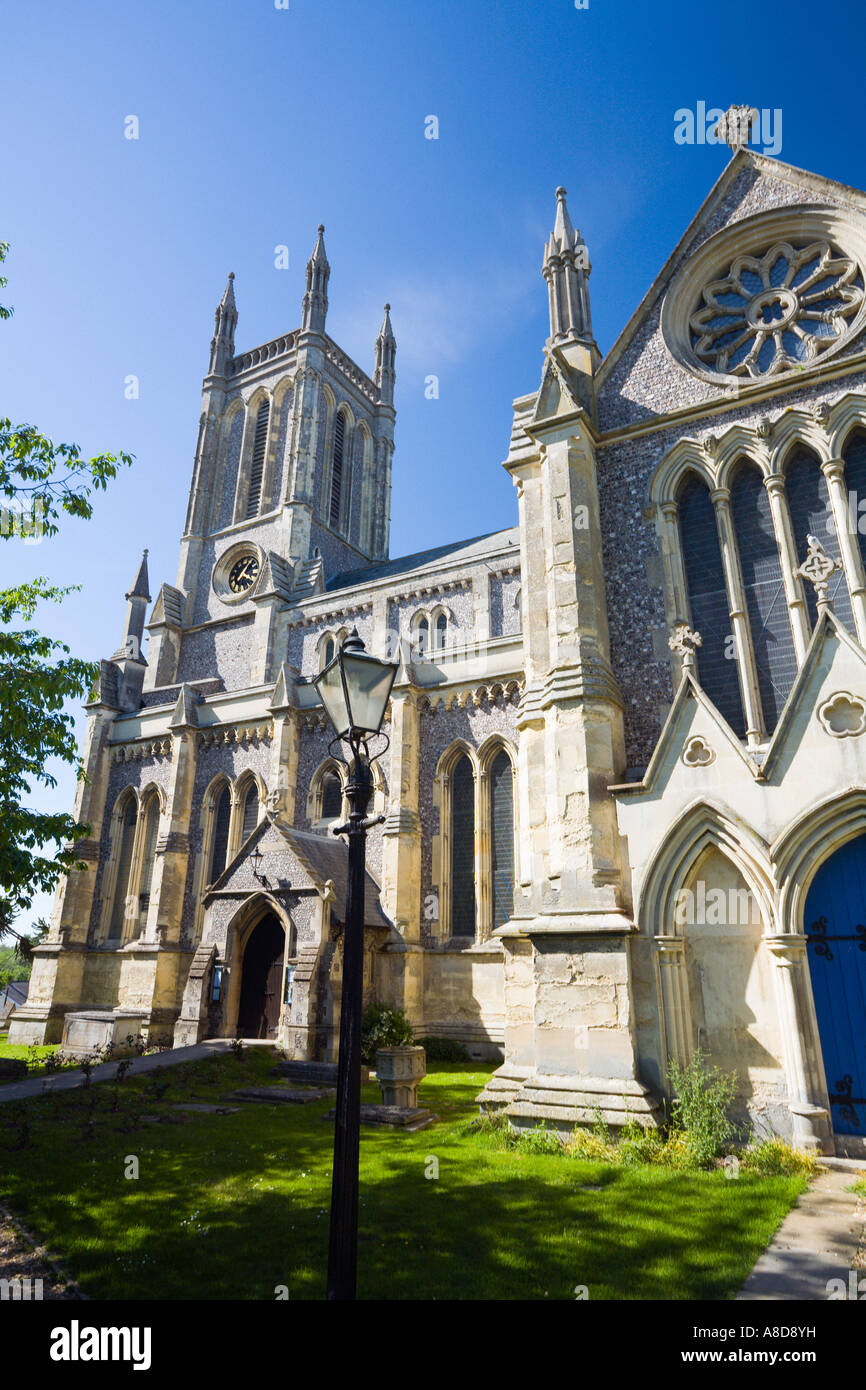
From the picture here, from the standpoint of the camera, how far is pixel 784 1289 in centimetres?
454

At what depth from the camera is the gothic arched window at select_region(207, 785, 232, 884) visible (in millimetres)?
23781

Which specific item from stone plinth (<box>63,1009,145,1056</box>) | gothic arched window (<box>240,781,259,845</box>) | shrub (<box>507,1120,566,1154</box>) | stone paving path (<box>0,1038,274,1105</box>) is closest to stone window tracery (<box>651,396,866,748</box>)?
shrub (<box>507,1120,566,1154</box>)

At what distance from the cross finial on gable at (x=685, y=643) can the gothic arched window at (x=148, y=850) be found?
2006 centimetres

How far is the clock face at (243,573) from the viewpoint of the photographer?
32.8m

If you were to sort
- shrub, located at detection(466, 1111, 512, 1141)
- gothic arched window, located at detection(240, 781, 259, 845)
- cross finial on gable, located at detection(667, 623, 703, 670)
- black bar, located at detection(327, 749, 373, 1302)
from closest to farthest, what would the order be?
black bar, located at detection(327, 749, 373, 1302), shrub, located at detection(466, 1111, 512, 1141), cross finial on gable, located at detection(667, 623, 703, 670), gothic arched window, located at detection(240, 781, 259, 845)

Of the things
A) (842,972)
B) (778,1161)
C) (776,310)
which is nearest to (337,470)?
(776,310)

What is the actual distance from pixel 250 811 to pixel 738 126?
20046 mm

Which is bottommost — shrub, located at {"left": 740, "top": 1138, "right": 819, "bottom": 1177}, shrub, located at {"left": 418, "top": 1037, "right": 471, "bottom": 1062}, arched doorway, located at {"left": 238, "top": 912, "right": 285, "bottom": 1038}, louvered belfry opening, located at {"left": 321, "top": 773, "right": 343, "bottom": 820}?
shrub, located at {"left": 740, "top": 1138, "right": 819, "bottom": 1177}

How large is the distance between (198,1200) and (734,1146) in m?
5.12

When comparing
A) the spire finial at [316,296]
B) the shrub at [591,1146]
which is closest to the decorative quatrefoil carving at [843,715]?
A: the shrub at [591,1146]

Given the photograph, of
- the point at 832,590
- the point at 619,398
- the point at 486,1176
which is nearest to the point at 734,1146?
the point at 486,1176

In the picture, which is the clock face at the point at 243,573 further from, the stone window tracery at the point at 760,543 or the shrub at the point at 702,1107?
the shrub at the point at 702,1107

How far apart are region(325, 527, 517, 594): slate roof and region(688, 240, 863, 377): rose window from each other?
1334 cm

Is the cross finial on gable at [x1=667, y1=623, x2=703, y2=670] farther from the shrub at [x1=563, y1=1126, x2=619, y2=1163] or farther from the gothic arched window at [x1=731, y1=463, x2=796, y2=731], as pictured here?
the shrub at [x1=563, y1=1126, x2=619, y2=1163]
